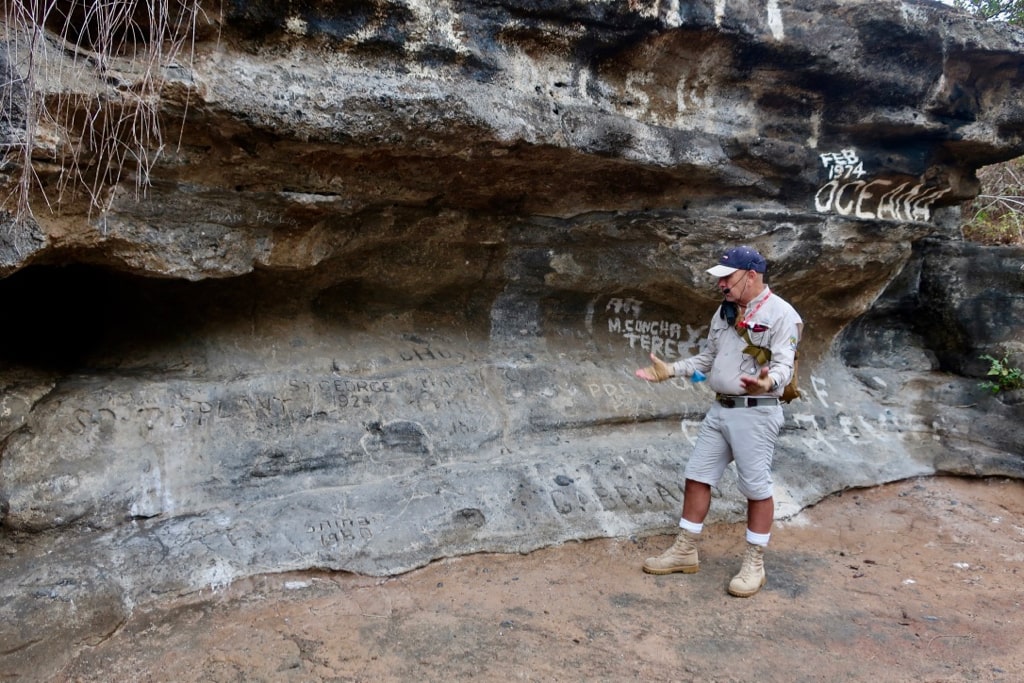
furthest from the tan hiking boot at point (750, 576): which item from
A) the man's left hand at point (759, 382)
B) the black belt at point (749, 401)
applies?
the man's left hand at point (759, 382)

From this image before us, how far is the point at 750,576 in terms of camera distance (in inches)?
125

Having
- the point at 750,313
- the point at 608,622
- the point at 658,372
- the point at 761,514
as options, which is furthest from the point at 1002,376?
the point at 608,622

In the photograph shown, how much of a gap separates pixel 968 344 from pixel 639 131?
10.1 feet

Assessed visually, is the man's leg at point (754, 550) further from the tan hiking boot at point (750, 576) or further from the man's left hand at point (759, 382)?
the man's left hand at point (759, 382)

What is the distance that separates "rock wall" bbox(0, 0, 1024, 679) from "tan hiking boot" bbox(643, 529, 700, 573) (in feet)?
1.12

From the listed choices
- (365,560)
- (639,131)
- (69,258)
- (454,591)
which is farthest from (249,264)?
(639,131)

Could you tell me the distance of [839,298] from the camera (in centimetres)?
499

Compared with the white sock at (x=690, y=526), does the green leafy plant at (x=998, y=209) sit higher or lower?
higher

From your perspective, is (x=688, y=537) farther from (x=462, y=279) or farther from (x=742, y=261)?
(x=462, y=279)

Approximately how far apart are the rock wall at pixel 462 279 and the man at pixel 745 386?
0.65m

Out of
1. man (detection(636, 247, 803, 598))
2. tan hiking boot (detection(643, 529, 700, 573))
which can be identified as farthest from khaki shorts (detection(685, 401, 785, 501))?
tan hiking boot (detection(643, 529, 700, 573))

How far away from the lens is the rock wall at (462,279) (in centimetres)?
294

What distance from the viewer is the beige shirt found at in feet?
9.68

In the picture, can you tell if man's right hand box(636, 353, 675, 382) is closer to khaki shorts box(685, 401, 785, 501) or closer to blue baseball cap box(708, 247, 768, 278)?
khaki shorts box(685, 401, 785, 501)
